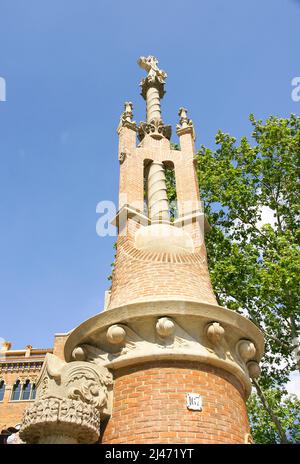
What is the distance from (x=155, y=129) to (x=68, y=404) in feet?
21.8

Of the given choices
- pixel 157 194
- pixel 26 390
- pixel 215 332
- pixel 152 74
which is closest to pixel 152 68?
pixel 152 74

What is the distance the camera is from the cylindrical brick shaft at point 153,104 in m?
10.7

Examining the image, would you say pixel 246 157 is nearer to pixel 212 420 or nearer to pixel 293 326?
pixel 293 326

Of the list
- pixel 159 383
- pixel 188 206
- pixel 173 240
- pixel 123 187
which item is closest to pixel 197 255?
pixel 173 240

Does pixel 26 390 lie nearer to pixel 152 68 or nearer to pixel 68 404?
pixel 152 68

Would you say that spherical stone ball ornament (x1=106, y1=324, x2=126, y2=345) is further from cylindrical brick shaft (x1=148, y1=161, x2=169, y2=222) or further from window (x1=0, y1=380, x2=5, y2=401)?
window (x1=0, y1=380, x2=5, y2=401)

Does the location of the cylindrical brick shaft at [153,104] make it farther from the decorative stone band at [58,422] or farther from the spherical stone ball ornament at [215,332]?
the decorative stone band at [58,422]

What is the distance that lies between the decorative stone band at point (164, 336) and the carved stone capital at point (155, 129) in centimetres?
514

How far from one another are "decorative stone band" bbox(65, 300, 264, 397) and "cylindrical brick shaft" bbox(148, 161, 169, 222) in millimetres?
2861

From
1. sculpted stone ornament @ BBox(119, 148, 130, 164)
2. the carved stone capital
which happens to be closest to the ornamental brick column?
sculpted stone ornament @ BBox(119, 148, 130, 164)

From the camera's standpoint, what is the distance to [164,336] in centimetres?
577

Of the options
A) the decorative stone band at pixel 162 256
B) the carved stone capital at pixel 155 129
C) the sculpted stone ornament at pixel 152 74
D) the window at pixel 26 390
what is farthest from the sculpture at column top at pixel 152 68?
the window at pixel 26 390
